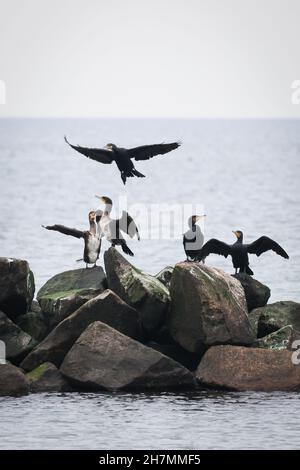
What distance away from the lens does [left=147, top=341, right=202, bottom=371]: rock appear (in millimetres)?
28109

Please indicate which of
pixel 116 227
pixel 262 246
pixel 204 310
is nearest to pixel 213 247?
pixel 262 246

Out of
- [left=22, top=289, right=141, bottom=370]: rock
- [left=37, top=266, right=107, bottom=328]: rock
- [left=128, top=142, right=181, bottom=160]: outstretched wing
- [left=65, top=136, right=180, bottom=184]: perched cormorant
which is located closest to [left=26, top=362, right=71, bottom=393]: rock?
[left=22, top=289, right=141, bottom=370]: rock

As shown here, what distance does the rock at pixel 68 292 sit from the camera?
28.2 metres

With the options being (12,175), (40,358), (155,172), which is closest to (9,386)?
(40,358)

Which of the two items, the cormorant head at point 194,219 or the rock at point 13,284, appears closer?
the rock at point 13,284

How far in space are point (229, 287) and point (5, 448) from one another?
234 inches

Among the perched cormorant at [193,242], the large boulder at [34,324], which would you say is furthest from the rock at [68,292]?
the perched cormorant at [193,242]

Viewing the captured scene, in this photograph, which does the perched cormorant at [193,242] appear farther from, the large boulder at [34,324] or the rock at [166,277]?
the large boulder at [34,324]

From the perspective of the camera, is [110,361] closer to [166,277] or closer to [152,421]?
[152,421]

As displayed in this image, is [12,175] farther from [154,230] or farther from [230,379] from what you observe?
[230,379]

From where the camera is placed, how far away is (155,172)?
13500cm

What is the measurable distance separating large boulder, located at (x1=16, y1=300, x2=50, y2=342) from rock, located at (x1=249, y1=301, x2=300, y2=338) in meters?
3.93

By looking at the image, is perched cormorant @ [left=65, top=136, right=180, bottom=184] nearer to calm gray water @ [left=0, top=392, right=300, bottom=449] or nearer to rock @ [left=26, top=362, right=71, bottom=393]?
rock @ [left=26, top=362, right=71, bottom=393]

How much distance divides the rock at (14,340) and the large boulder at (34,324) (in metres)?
0.46
